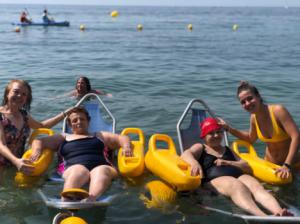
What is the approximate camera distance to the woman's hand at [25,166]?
16.8 feet

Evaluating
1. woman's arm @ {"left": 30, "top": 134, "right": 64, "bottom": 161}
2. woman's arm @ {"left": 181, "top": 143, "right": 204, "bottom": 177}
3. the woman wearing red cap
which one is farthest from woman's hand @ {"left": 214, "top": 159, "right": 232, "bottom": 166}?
woman's arm @ {"left": 30, "top": 134, "right": 64, "bottom": 161}

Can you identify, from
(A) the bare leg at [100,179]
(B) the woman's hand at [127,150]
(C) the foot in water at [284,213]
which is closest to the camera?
(C) the foot in water at [284,213]

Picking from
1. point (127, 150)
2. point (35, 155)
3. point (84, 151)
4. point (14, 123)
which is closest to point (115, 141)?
point (127, 150)

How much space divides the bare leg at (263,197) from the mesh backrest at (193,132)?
1.34 meters

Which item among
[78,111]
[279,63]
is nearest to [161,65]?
[279,63]

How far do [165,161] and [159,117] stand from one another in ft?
13.2

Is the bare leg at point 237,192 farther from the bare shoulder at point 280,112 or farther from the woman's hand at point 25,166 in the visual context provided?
the woman's hand at point 25,166

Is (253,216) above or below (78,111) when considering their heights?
below

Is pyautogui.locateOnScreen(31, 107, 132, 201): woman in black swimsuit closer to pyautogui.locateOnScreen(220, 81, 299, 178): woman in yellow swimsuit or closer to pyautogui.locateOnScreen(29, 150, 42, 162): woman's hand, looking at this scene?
pyautogui.locateOnScreen(29, 150, 42, 162): woman's hand

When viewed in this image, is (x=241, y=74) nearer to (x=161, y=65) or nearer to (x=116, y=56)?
(x=161, y=65)

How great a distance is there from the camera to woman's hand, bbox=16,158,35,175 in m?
5.13

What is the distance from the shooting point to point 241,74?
14.8 meters

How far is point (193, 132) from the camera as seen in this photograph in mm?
6352

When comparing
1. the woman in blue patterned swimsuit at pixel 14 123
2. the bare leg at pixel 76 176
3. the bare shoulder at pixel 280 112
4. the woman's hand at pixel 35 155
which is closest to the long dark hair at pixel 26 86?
the woman in blue patterned swimsuit at pixel 14 123
